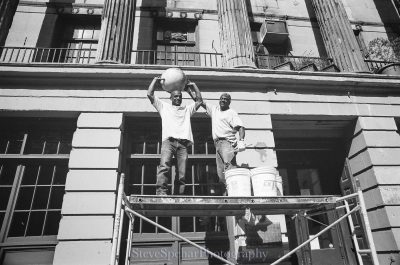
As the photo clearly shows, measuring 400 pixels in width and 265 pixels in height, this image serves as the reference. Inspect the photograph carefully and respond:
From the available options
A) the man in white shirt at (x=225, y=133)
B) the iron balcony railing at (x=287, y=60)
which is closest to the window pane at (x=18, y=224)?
the man in white shirt at (x=225, y=133)

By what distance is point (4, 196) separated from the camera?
7.30 metres

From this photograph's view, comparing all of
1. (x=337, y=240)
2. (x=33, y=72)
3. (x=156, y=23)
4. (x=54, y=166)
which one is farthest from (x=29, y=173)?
(x=337, y=240)

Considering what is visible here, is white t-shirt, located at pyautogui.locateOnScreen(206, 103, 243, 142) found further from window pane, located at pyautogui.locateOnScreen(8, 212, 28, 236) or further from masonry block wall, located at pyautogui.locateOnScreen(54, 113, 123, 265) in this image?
window pane, located at pyautogui.locateOnScreen(8, 212, 28, 236)

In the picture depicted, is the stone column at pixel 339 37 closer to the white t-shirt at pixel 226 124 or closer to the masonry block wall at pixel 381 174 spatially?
the masonry block wall at pixel 381 174

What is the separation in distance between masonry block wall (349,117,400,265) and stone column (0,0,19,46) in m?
12.0

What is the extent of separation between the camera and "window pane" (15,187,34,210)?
7230mm

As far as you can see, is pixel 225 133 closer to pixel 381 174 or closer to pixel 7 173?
pixel 381 174

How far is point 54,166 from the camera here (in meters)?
7.75

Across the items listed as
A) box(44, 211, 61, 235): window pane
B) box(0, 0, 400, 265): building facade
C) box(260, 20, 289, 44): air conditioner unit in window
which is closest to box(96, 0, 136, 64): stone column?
box(0, 0, 400, 265): building facade

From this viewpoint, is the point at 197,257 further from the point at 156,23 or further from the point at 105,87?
the point at 156,23

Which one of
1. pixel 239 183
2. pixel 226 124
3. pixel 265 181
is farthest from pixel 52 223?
pixel 265 181

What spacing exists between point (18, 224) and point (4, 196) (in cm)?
88

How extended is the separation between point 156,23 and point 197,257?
9420 mm

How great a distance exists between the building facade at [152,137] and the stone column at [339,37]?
0.04 m
